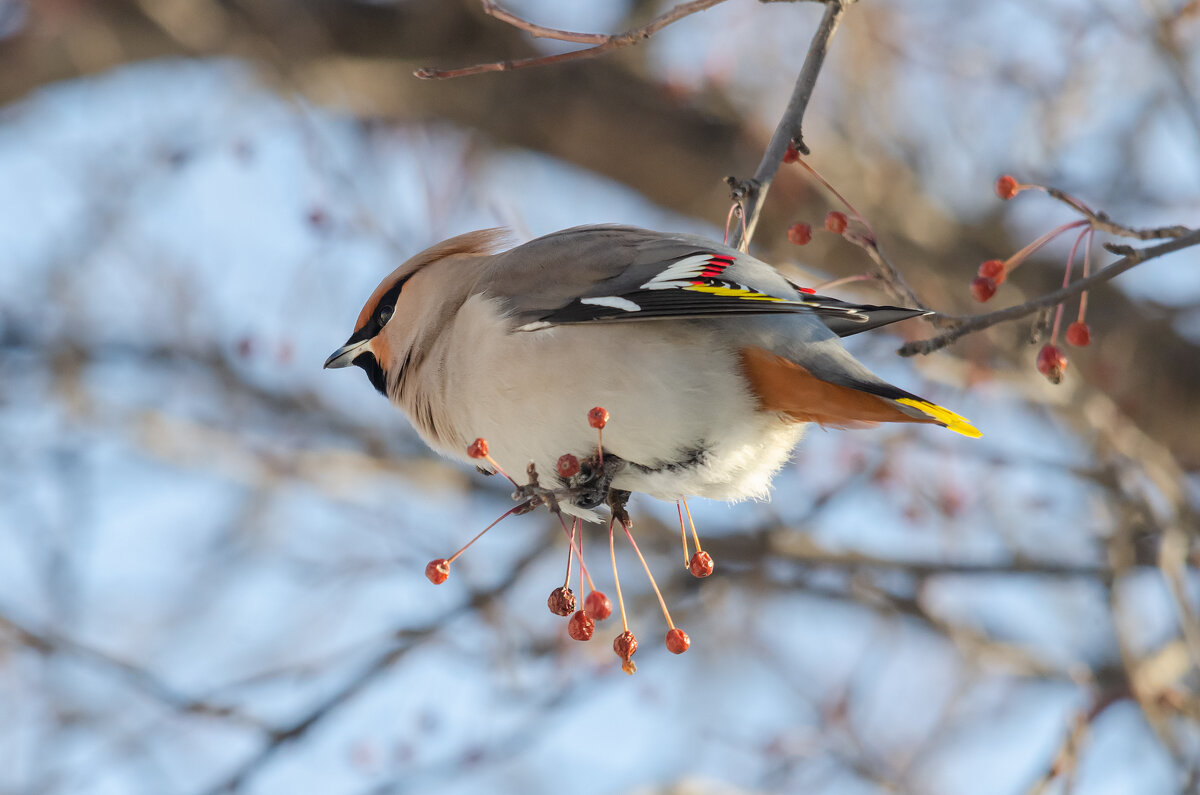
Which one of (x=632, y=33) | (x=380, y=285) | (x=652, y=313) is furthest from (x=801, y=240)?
(x=380, y=285)

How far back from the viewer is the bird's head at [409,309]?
3383 mm

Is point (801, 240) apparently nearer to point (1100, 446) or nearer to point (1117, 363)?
point (1100, 446)

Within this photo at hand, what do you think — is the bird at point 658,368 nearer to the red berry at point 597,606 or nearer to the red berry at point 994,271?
the red berry at point 597,606

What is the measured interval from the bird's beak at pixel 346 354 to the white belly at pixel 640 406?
0.79 metres

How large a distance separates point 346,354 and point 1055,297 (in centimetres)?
216

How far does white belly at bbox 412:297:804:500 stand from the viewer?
2.75 m

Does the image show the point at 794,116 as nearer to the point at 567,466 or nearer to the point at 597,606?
the point at 567,466

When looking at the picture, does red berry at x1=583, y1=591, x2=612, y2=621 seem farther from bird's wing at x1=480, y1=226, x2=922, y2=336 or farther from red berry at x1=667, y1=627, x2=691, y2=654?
bird's wing at x1=480, y1=226, x2=922, y2=336

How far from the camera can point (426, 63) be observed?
245 inches

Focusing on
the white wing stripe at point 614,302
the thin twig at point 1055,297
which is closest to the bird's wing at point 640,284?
the white wing stripe at point 614,302

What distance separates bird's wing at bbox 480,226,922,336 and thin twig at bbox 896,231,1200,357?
11 centimetres

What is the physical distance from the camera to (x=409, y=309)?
137 inches

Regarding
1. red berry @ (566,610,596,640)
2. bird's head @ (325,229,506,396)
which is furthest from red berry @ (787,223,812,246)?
red berry @ (566,610,596,640)

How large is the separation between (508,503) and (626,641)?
2.56 meters
